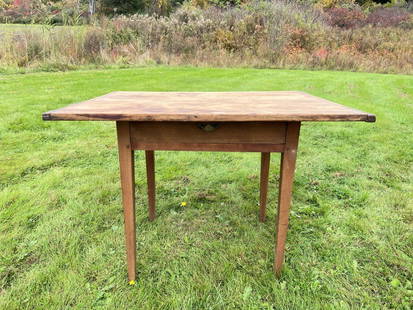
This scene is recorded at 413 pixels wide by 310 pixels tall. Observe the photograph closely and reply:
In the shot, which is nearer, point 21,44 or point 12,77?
point 12,77

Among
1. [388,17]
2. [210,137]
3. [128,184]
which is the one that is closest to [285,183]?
[210,137]

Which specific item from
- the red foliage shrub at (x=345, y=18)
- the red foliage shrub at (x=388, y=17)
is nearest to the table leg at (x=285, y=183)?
the red foliage shrub at (x=345, y=18)

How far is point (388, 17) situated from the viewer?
49.0ft

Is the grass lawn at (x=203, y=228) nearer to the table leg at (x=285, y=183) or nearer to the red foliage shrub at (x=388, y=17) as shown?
the table leg at (x=285, y=183)

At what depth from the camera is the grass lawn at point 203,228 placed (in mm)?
1588

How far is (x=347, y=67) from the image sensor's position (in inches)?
374

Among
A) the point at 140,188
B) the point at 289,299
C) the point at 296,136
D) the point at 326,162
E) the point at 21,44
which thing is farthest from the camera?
the point at 21,44

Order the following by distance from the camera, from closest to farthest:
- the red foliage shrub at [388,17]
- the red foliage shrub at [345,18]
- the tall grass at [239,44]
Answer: the tall grass at [239,44] → the red foliage shrub at [345,18] → the red foliage shrub at [388,17]

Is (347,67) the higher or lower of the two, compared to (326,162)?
higher

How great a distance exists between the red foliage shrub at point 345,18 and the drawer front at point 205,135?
14.0 metres

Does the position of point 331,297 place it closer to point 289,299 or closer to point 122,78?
point 289,299

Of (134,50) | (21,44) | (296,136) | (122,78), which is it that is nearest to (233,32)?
(134,50)

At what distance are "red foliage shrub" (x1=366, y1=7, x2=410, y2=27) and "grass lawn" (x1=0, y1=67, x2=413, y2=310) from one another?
13.1 m

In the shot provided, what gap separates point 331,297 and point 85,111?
1555 millimetres
